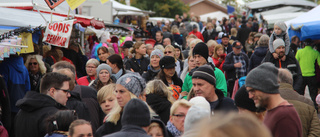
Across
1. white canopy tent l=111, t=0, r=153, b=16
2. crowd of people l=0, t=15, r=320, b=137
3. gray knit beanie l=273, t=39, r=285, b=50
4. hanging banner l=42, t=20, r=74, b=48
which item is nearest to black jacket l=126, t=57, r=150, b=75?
crowd of people l=0, t=15, r=320, b=137

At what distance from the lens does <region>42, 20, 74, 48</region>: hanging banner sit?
10.9 meters

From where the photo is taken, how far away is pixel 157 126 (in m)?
4.84

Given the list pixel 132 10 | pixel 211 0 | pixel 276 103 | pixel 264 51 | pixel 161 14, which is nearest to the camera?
pixel 276 103

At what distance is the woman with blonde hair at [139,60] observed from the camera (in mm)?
11578

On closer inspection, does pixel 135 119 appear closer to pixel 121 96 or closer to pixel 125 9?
pixel 121 96

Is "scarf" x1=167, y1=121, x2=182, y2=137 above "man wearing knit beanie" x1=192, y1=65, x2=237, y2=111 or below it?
below

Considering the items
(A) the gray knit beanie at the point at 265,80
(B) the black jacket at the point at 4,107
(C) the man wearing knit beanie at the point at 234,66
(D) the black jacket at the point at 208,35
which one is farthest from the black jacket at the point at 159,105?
(D) the black jacket at the point at 208,35

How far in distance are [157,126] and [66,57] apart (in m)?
8.57

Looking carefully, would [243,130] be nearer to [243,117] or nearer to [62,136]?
[243,117]

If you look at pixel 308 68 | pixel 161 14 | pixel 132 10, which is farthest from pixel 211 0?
pixel 308 68

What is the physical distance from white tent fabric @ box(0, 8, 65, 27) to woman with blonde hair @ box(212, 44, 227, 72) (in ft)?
14.2

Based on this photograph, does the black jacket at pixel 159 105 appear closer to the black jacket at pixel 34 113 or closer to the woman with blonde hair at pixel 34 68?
the black jacket at pixel 34 113

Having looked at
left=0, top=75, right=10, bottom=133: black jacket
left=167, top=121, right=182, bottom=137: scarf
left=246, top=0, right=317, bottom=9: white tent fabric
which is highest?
left=246, top=0, right=317, bottom=9: white tent fabric

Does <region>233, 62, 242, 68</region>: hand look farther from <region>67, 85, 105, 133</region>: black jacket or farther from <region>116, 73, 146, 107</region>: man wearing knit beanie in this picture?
<region>116, 73, 146, 107</region>: man wearing knit beanie
